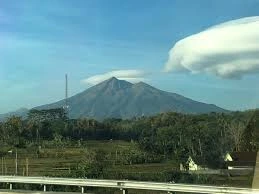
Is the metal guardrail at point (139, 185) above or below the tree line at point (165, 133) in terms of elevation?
below

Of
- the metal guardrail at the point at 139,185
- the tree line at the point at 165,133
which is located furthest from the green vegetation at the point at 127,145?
the metal guardrail at the point at 139,185

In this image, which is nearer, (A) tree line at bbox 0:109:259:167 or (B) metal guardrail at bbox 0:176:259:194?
(B) metal guardrail at bbox 0:176:259:194

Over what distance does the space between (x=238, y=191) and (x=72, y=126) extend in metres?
88.8

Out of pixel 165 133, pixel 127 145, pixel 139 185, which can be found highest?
pixel 165 133

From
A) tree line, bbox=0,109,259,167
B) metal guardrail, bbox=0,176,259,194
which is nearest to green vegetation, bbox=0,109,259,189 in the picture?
tree line, bbox=0,109,259,167

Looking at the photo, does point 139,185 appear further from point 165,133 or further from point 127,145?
point 127,145

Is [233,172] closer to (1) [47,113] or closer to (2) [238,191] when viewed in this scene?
(2) [238,191]

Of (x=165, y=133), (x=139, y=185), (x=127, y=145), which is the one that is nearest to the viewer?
(x=139, y=185)

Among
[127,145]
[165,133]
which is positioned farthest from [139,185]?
[127,145]

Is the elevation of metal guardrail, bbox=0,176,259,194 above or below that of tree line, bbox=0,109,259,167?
below

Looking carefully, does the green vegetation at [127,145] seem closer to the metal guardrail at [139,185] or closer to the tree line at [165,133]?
the tree line at [165,133]

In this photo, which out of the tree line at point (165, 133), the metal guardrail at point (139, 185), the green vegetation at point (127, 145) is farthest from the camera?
the green vegetation at point (127, 145)

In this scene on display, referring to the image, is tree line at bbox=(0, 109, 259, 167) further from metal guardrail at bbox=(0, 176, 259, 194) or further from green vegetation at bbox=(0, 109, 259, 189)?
metal guardrail at bbox=(0, 176, 259, 194)

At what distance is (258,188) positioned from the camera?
14.1m
